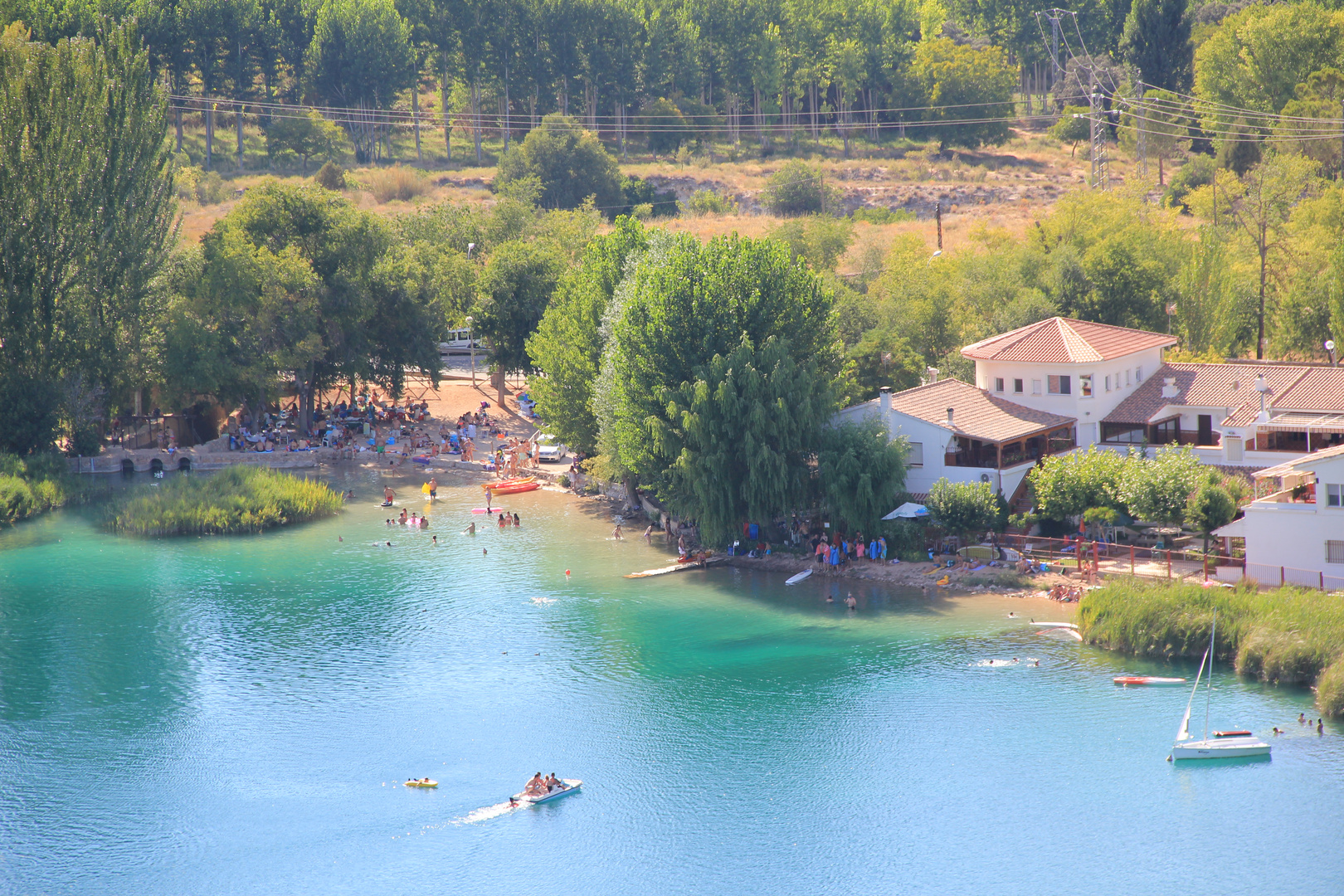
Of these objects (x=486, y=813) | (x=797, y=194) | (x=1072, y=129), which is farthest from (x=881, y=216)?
(x=486, y=813)

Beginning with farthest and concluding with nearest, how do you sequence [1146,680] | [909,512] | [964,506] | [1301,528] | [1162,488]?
1. [909,512]
2. [964,506]
3. [1162,488]
4. [1301,528]
5. [1146,680]

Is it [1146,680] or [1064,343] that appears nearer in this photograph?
[1146,680]

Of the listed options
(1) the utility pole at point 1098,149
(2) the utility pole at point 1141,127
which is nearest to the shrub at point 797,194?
(2) the utility pole at point 1141,127

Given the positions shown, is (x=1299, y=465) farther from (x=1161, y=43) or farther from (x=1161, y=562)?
(x=1161, y=43)

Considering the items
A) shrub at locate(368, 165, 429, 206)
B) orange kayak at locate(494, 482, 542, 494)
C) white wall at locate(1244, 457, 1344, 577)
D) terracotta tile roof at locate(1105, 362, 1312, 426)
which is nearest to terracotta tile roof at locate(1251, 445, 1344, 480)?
white wall at locate(1244, 457, 1344, 577)

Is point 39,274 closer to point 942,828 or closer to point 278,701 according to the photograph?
point 278,701

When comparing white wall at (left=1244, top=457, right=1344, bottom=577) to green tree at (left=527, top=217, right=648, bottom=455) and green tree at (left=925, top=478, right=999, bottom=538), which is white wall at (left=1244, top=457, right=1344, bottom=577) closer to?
green tree at (left=925, top=478, right=999, bottom=538)

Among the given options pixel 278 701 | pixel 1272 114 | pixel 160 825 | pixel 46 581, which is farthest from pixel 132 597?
pixel 1272 114
